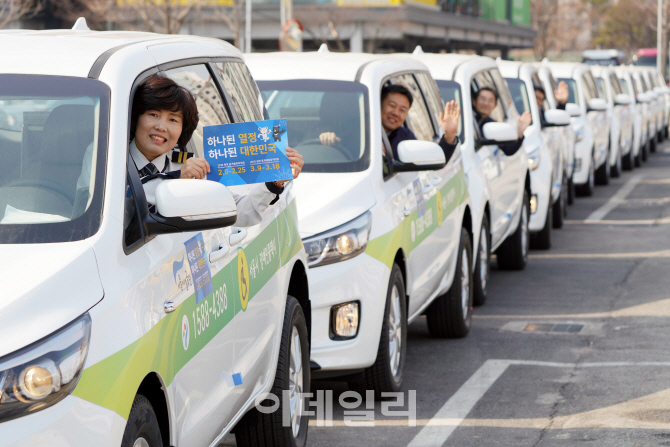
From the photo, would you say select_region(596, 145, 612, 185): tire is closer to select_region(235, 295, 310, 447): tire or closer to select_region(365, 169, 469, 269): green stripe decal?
select_region(365, 169, 469, 269): green stripe decal

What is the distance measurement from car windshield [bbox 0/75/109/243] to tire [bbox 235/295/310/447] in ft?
5.70

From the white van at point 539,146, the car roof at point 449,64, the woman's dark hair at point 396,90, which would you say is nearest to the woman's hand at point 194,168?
the woman's dark hair at point 396,90

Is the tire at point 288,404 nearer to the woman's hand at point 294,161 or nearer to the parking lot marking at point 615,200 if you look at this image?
the woman's hand at point 294,161

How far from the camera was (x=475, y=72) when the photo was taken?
9.56 m

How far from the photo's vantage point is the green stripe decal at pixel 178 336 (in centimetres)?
287

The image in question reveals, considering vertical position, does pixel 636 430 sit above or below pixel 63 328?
below

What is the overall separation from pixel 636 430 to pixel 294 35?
52.7 feet

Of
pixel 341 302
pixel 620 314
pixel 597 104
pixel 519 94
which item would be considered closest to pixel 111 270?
pixel 341 302

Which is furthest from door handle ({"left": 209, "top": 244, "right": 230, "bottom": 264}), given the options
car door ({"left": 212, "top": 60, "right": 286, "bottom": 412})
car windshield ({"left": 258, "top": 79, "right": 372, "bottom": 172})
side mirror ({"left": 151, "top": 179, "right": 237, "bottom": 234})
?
car windshield ({"left": 258, "top": 79, "right": 372, "bottom": 172})

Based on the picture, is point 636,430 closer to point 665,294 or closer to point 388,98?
point 388,98

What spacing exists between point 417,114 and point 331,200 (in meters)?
1.74

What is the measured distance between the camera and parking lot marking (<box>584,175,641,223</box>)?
612 inches

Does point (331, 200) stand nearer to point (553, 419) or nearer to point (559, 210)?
point (553, 419)

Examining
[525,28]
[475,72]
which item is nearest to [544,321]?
[475,72]
